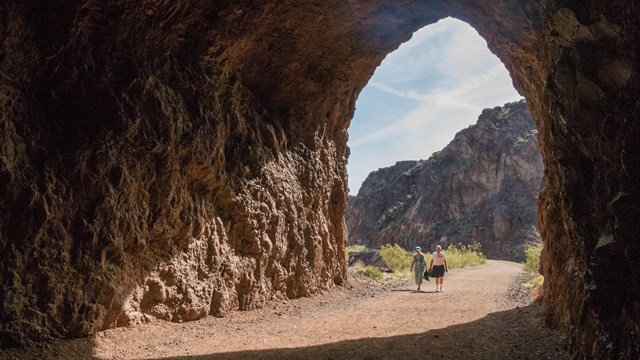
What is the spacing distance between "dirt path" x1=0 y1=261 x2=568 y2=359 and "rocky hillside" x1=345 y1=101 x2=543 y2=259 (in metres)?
44.2

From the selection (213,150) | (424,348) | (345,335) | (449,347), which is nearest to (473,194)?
(213,150)

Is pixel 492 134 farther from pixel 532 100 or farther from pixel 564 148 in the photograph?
pixel 564 148

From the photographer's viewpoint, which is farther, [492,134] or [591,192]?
[492,134]

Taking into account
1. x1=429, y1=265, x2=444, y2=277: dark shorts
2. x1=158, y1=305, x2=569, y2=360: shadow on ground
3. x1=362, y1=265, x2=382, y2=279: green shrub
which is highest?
x1=429, y1=265, x2=444, y2=277: dark shorts

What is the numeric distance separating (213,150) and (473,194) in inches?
2465

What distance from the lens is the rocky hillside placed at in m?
57.9

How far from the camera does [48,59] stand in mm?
6352

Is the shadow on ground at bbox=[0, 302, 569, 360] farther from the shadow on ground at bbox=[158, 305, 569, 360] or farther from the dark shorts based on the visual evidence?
the dark shorts

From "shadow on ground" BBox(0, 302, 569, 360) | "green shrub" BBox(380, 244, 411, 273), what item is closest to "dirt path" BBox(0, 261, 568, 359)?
"shadow on ground" BBox(0, 302, 569, 360)

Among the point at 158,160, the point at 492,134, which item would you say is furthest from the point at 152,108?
the point at 492,134

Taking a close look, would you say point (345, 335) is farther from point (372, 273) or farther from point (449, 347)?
point (372, 273)

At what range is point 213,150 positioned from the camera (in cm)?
931

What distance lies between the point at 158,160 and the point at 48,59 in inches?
92.2

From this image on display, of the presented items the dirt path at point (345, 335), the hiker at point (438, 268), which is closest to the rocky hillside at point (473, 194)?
the hiker at point (438, 268)
